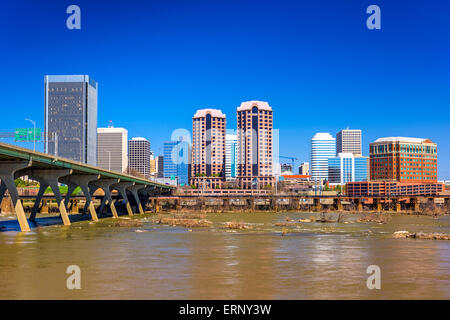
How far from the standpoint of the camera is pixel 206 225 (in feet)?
208

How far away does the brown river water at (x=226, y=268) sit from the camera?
20391 millimetres

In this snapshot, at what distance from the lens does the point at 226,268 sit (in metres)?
26.8
